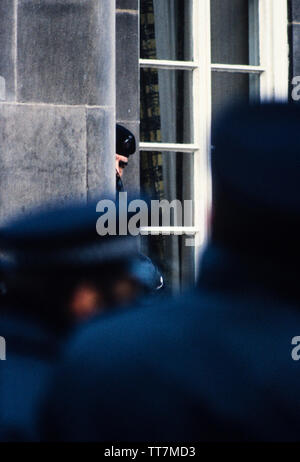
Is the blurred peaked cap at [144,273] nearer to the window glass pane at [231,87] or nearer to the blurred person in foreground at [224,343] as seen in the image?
the blurred person in foreground at [224,343]

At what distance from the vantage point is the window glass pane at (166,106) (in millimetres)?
7336

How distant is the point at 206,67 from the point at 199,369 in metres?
6.25

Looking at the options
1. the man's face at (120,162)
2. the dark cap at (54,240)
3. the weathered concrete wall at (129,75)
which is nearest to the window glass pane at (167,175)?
the weathered concrete wall at (129,75)

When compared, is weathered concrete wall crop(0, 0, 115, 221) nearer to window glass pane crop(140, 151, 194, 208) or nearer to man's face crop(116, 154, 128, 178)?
man's face crop(116, 154, 128, 178)

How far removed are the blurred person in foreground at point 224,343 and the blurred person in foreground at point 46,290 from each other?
0.10 meters

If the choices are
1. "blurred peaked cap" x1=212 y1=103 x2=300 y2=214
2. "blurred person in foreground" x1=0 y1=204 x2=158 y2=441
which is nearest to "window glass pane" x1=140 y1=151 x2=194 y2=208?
"blurred person in foreground" x1=0 y1=204 x2=158 y2=441

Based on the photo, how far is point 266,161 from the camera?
1.51 m

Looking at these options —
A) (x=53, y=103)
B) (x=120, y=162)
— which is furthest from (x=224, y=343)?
(x=120, y=162)

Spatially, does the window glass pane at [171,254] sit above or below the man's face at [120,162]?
below

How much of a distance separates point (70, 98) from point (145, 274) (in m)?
2.97

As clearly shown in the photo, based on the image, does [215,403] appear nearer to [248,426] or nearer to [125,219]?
[248,426]

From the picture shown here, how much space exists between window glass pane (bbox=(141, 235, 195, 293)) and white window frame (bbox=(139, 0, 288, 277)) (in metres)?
0.07

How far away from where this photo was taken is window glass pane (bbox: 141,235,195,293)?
23.5ft

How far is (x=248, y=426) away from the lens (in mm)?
1419
